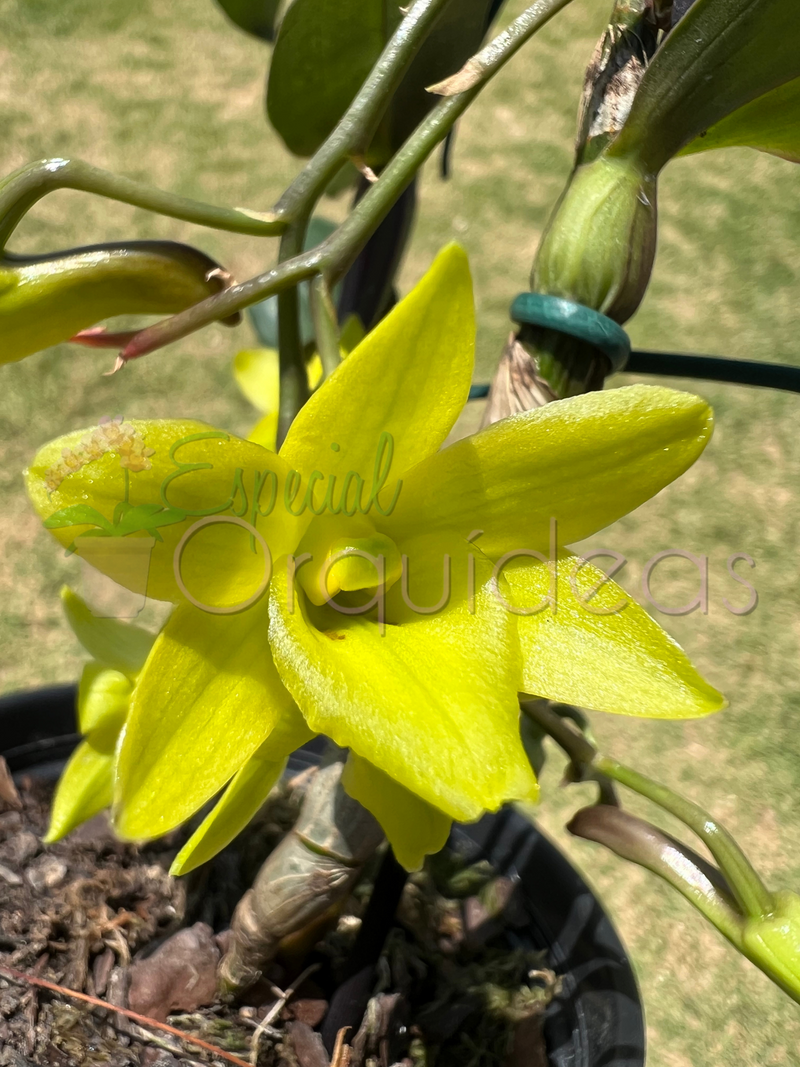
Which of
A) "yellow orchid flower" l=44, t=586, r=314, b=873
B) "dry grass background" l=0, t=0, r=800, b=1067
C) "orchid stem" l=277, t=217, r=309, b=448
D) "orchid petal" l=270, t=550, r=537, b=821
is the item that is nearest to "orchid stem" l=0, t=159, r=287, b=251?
"orchid stem" l=277, t=217, r=309, b=448

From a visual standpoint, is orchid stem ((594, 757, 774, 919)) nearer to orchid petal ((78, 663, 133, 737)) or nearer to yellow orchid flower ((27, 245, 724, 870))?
yellow orchid flower ((27, 245, 724, 870))

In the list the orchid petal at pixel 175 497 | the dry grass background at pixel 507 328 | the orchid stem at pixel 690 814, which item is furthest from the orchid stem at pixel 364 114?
the dry grass background at pixel 507 328

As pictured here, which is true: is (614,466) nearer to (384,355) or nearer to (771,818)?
(384,355)

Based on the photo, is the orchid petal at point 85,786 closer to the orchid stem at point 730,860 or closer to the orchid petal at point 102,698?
the orchid petal at point 102,698

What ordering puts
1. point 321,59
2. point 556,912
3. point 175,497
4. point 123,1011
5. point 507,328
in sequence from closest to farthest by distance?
1. point 175,497
2. point 321,59
3. point 123,1011
4. point 556,912
5. point 507,328

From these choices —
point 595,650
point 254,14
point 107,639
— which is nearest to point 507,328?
point 254,14

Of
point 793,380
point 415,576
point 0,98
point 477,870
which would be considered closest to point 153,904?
point 477,870

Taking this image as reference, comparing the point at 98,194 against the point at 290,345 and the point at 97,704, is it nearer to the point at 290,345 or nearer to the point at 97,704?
the point at 290,345
